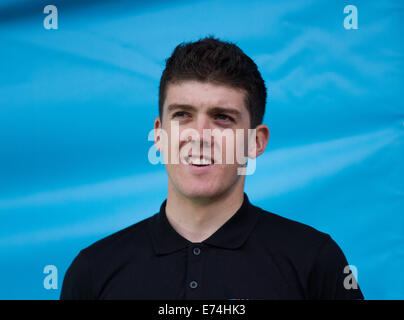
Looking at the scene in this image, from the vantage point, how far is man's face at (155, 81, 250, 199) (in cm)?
102

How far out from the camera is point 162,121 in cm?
114

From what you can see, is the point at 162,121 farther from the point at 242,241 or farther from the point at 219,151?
the point at 242,241

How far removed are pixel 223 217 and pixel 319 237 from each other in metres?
0.21

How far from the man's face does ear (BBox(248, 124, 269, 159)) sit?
5 cm

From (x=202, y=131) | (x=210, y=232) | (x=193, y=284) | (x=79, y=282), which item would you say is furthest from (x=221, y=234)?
(x=79, y=282)

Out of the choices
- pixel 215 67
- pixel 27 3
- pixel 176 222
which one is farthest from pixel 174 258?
pixel 27 3

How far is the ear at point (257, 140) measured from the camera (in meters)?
1.13

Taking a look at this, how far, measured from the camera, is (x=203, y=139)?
1.01m

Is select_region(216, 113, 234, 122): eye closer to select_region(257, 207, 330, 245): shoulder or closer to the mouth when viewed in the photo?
the mouth

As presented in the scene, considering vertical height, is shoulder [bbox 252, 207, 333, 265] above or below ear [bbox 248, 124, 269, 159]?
below

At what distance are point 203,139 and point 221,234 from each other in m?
0.21

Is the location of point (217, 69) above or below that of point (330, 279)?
above

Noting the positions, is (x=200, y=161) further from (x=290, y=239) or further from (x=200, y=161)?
(x=290, y=239)

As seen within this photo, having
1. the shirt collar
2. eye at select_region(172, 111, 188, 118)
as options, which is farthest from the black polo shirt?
eye at select_region(172, 111, 188, 118)
